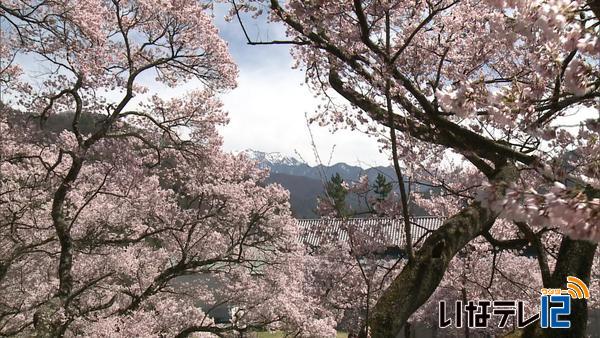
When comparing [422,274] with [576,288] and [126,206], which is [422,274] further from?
[126,206]

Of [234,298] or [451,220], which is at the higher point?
[451,220]

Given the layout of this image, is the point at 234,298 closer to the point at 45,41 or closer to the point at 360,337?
the point at 45,41

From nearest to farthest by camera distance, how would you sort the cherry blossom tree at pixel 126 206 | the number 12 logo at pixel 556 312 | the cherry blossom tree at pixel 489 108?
1. the cherry blossom tree at pixel 489 108
2. the number 12 logo at pixel 556 312
3. the cherry blossom tree at pixel 126 206

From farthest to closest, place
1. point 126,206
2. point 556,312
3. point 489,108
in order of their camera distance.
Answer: point 126,206 < point 556,312 < point 489,108

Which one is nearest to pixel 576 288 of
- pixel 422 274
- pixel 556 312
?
pixel 556 312

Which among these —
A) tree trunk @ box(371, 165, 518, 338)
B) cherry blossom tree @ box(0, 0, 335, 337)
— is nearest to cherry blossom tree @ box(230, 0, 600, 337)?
tree trunk @ box(371, 165, 518, 338)

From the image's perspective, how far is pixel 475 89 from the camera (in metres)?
2.53

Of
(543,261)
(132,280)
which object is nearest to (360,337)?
(543,261)

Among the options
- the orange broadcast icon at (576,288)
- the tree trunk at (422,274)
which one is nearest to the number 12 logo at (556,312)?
the orange broadcast icon at (576,288)

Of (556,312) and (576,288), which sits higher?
(576,288)

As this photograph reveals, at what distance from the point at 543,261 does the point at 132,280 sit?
35.6ft

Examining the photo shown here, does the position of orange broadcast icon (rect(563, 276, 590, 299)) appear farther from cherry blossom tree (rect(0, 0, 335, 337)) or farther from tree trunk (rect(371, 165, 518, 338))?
cherry blossom tree (rect(0, 0, 335, 337))

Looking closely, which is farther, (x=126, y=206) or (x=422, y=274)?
(x=126, y=206)

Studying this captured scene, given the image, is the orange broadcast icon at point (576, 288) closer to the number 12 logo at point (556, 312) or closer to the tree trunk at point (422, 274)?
the number 12 logo at point (556, 312)
